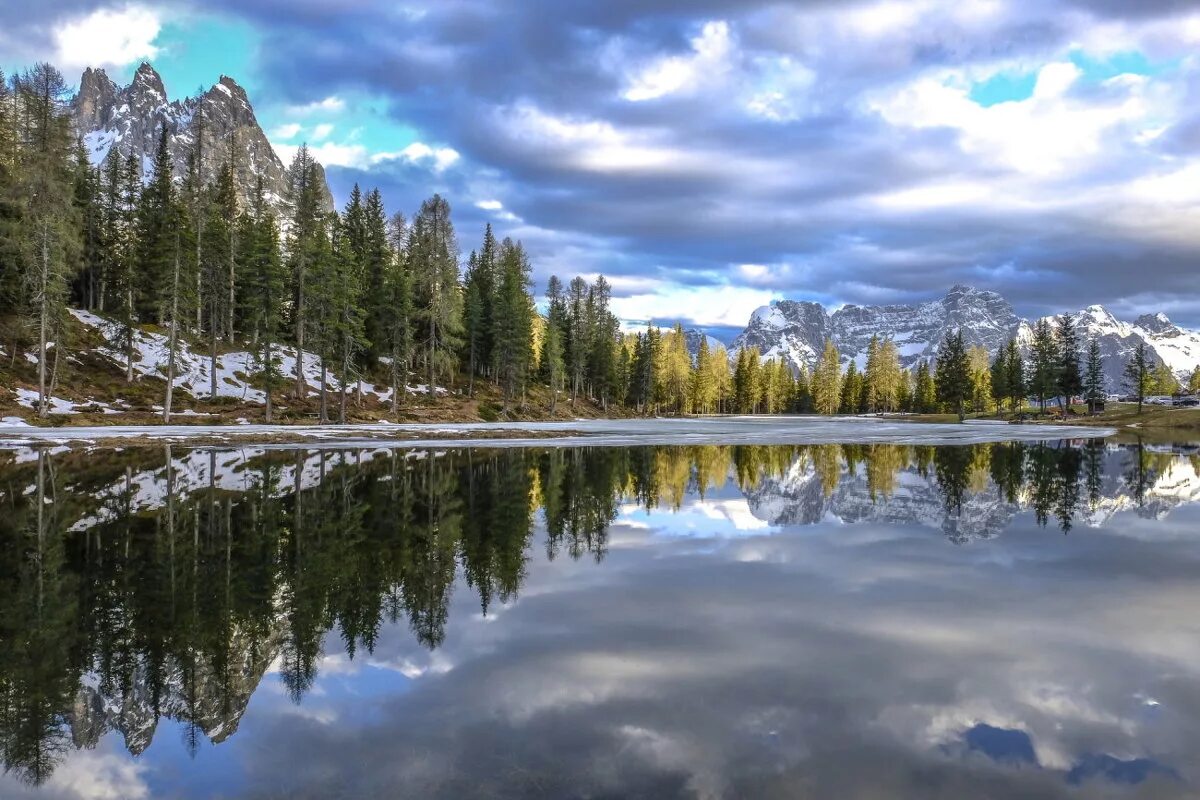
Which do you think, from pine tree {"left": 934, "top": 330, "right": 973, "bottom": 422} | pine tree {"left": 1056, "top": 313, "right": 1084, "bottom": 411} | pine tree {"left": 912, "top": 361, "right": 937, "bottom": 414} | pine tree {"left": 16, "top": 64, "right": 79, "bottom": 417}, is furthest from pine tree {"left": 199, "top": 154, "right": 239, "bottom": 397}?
pine tree {"left": 912, "top": 361, "right": 937, "bottom": 414}

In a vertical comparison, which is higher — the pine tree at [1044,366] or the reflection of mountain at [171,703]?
the pine tree at [1044,366]

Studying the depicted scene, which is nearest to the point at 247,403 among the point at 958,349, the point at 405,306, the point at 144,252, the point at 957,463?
the point at 405,306

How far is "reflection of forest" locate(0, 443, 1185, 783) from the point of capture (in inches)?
308

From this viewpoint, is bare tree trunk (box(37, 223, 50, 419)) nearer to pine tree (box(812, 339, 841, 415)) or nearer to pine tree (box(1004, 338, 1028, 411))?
pine tree (box(1004, 338, 1028, 411))

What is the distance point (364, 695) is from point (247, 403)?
194 ft

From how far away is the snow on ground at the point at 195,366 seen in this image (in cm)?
6253

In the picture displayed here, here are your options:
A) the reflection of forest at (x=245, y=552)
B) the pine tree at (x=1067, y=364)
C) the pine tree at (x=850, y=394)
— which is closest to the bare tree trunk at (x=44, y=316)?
the reflection of forest at (x=245, y=552)

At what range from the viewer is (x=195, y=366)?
6550 centimetres

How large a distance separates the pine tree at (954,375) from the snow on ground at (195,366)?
94123mm

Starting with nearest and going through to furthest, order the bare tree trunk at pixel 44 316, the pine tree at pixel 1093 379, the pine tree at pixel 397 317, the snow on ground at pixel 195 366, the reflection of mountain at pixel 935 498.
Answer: the reflection of mountain at pixel 935 498 < the bare tree trunk at pixel 44 316 < the snow on ground at pixel 195 366 < the pine tree at pixel 397 317 < the pine tree at pixel 1093 379

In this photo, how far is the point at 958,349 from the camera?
12838cm

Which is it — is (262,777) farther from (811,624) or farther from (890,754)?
(811,624)

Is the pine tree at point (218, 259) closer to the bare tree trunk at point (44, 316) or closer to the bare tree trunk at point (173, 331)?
the bare tree trunk at point (173, 331)

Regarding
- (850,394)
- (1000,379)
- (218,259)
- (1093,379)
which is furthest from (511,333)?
(850,394)
